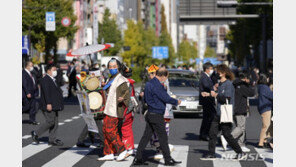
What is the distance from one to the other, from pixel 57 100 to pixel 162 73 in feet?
11.5

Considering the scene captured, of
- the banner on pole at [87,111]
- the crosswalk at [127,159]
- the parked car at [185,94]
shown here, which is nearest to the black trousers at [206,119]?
the crosswalk at [127,159]

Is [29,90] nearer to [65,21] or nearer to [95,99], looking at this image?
[95,99]

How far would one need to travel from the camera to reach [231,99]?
34.7 ft

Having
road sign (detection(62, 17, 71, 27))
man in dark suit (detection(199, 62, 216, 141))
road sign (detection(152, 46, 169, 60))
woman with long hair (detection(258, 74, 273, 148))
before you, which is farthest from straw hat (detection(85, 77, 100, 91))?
road sign (detection(152, 46, 169, 60))

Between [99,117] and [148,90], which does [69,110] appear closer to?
[99,117]

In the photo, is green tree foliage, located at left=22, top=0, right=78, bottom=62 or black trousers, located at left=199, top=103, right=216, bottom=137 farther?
green tree foliage, located at left=22, top=0, right=78, bottom=62

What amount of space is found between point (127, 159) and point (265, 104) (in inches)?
115

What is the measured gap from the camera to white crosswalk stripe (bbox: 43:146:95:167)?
1029 centimetres

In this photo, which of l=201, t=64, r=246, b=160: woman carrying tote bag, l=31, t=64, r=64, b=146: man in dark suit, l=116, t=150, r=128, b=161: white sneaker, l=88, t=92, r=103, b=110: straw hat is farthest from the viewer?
l=31, t=64, r=64, b=146: man in dark suit

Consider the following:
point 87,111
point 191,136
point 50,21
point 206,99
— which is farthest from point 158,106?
point 50,21

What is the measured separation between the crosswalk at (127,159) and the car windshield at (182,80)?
8375 mm

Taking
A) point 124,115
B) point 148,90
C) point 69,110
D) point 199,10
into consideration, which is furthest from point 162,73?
point 199,10

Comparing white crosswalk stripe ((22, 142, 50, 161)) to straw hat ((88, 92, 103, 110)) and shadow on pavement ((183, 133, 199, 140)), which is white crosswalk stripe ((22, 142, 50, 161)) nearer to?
straw hat ((88, 92, 103, 110))

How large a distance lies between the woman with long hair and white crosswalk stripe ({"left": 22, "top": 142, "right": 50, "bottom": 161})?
4.09 metres
